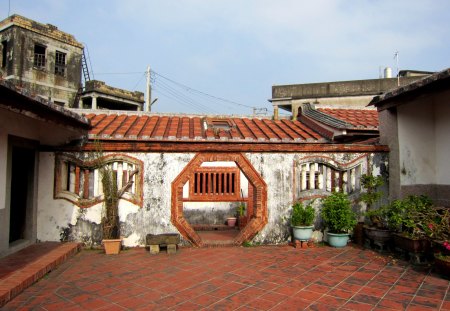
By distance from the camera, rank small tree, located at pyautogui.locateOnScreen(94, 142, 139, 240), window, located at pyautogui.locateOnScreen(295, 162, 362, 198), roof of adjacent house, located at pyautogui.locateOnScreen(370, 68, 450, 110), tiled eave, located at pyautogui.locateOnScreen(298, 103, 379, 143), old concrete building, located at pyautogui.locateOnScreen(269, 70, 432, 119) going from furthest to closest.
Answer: old concrete building, located at pyautogui.locateOnScreen(269, 70, 432, 119), tiled eave, located at pyautogui.locateOnScreen(298, 103, 379, 143), window, located at pyautogui.locateOnScreen(295, 162, 362, 198), small tree, located at pyautogui.locateOnScreen(94, 142, 139, 240), roof of adjacent house, located at pyautogui.locateOnScreen(370, 68, 450, 110)

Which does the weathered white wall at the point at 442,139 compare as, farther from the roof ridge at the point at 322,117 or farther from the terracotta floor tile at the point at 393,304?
the terracotta floor tile at the point at 393,304

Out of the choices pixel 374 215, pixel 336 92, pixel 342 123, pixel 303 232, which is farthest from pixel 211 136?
pixel 336 92

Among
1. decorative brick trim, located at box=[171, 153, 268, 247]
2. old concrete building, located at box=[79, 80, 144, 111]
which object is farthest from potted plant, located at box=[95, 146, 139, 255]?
old concrete building, located at box=[79, 80, 144, 111]

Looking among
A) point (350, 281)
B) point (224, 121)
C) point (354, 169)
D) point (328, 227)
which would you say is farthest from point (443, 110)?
point (224, 121)

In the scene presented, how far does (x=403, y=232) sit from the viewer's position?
597 centimetres

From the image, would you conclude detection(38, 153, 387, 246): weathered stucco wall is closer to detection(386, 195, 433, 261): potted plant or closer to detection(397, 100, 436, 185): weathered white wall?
detection(386, 195, 433, 261): potted plant

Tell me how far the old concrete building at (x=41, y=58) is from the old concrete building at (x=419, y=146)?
67.6ft

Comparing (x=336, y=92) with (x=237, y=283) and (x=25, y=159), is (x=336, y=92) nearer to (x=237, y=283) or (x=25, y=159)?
(x=237, y=283)

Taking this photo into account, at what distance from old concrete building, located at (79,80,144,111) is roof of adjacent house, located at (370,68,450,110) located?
2069 cm

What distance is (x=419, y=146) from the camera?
7148 millimetres

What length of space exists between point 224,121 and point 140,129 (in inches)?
109

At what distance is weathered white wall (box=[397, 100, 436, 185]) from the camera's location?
7.06m

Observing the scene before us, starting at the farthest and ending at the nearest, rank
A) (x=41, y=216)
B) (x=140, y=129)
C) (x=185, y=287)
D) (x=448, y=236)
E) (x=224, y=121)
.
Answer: (x=224, y=121), (x=140, y=129), (x=41, y=216), (x=448, y=236), (x=185, y=287)

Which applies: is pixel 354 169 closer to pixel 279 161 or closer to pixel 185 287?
pixel 279 161
